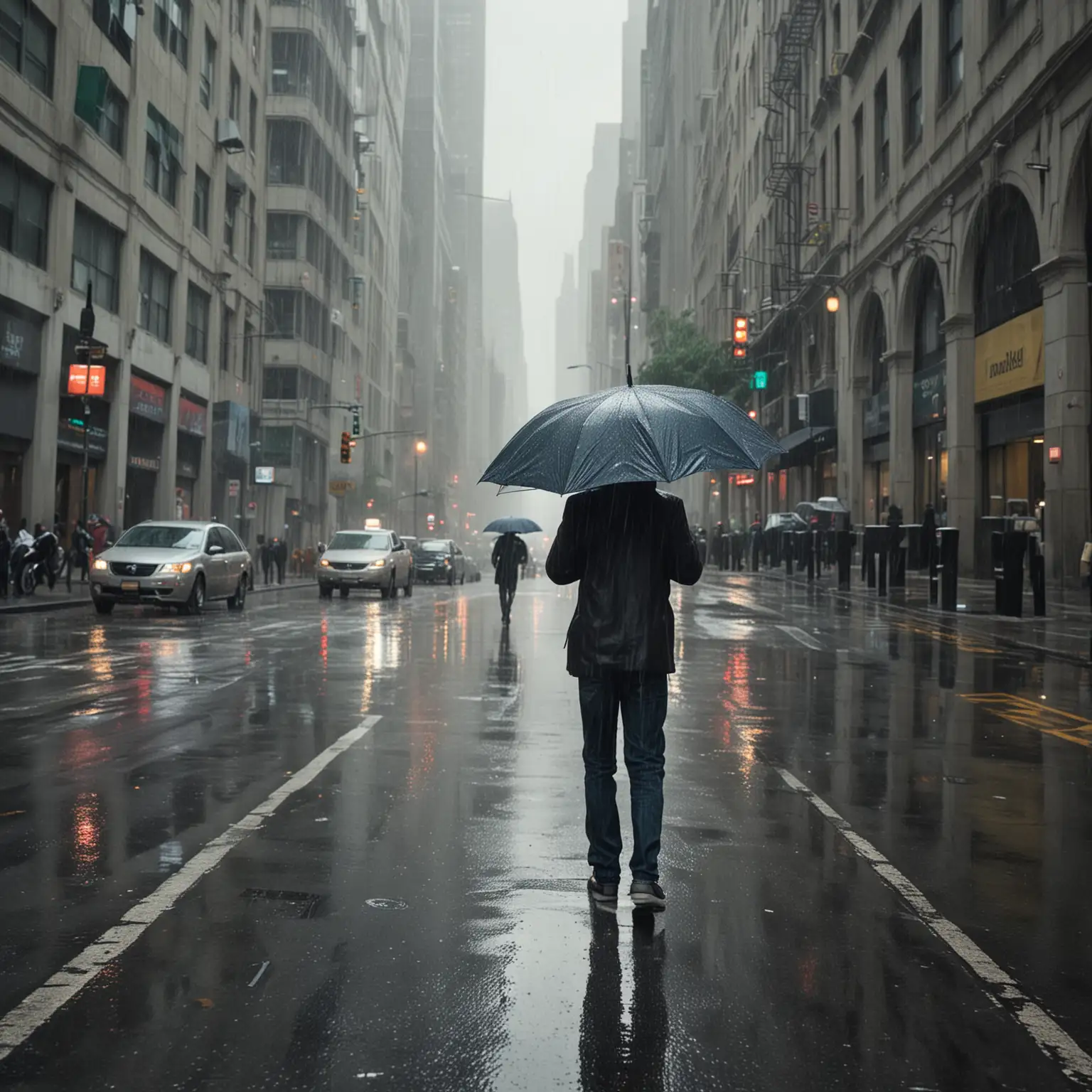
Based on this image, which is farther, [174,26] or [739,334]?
[739,334]

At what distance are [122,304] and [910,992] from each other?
120ft

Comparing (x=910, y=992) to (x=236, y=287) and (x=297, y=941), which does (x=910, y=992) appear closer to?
(x=297, y=941)

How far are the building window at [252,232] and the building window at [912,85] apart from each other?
2621 centimetres

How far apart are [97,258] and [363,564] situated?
454 inches

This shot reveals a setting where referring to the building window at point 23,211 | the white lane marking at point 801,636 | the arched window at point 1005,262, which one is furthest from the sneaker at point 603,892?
the building window at point 23,211

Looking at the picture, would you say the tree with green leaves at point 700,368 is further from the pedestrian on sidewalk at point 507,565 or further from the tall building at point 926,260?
the pedestrian on sidewalk at point 507,565

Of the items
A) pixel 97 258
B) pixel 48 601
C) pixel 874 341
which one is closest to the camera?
pixel 48 601

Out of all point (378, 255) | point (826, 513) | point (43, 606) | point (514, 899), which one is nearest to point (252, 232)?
point (826, 513)

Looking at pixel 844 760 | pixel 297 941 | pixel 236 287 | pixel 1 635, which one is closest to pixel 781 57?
pixel 236 287

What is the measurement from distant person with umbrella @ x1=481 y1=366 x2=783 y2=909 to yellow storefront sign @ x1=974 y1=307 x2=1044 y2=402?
2510cm

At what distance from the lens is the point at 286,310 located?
69.3 m

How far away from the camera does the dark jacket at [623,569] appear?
5520 mm

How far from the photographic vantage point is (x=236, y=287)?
167ft

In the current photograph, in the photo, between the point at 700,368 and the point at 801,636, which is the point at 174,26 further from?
the point at 801,636
